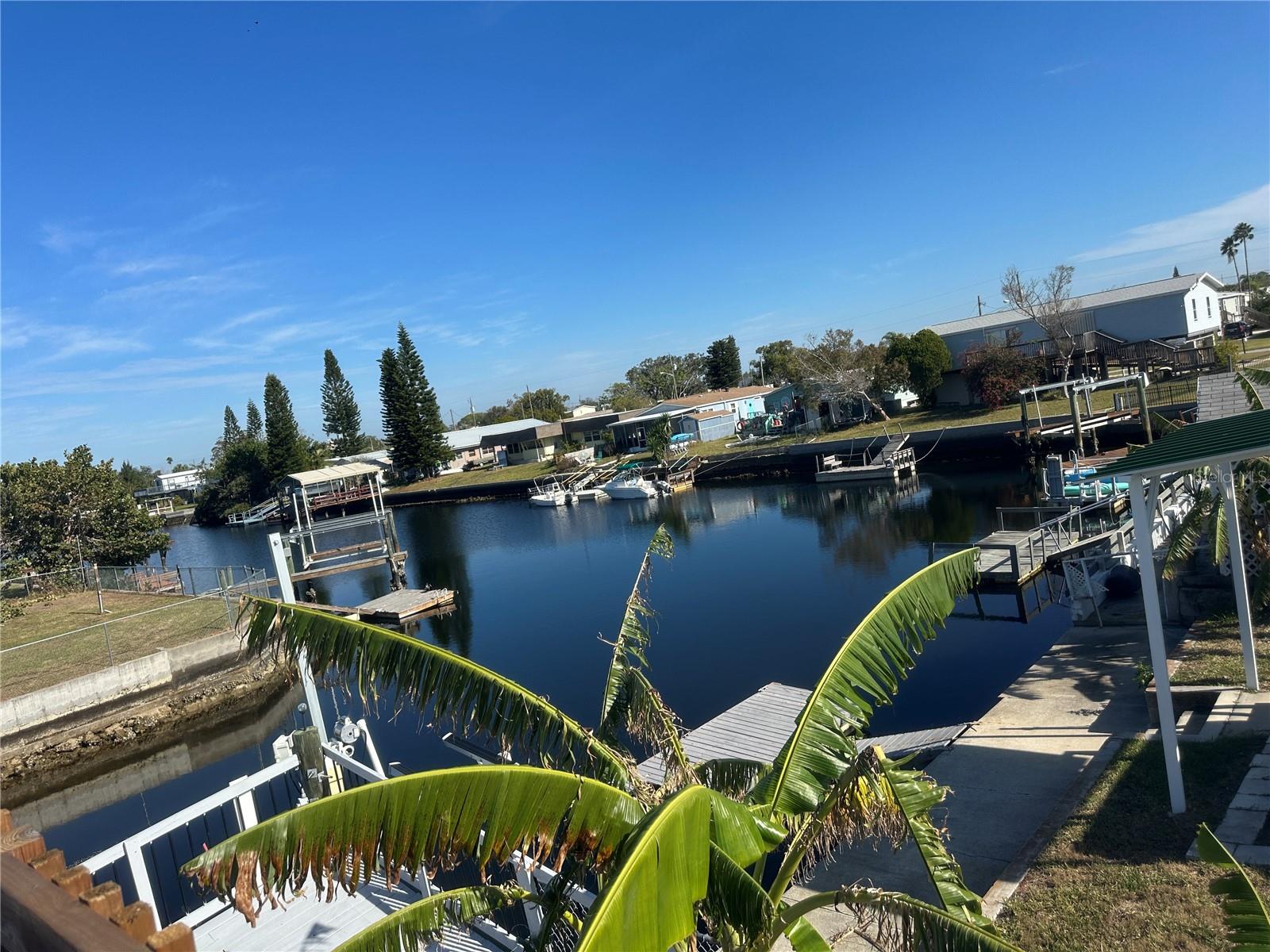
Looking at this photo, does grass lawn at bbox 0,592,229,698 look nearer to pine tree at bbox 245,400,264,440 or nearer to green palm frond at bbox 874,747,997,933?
green palm frond at bbox 874,747,997,933

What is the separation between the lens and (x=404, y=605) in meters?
31.5

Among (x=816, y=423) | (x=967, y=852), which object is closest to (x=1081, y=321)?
(x=816, y=423)

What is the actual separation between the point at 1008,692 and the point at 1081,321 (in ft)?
155

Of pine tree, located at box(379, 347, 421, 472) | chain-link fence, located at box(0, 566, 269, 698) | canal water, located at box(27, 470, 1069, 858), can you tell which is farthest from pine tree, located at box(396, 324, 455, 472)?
chain-link fence, located at box(0, 566, 269, 698)

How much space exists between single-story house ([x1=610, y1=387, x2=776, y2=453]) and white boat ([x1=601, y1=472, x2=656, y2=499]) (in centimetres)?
1213

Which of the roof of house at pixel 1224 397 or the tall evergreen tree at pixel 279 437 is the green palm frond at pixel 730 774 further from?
the tall evergreen tree at pixel 279 437

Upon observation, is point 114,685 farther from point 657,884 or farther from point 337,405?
point 337,405

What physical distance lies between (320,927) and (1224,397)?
14957 mm

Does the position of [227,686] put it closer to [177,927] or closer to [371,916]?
[371,916]

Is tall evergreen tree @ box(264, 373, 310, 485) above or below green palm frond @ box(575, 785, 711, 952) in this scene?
above

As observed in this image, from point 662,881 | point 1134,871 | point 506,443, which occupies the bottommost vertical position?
point 1134,871

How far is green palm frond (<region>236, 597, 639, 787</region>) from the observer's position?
4.88 m

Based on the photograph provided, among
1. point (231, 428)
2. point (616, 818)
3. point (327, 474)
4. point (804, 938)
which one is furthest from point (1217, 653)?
point (231, 428)

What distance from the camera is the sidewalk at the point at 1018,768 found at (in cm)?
853
